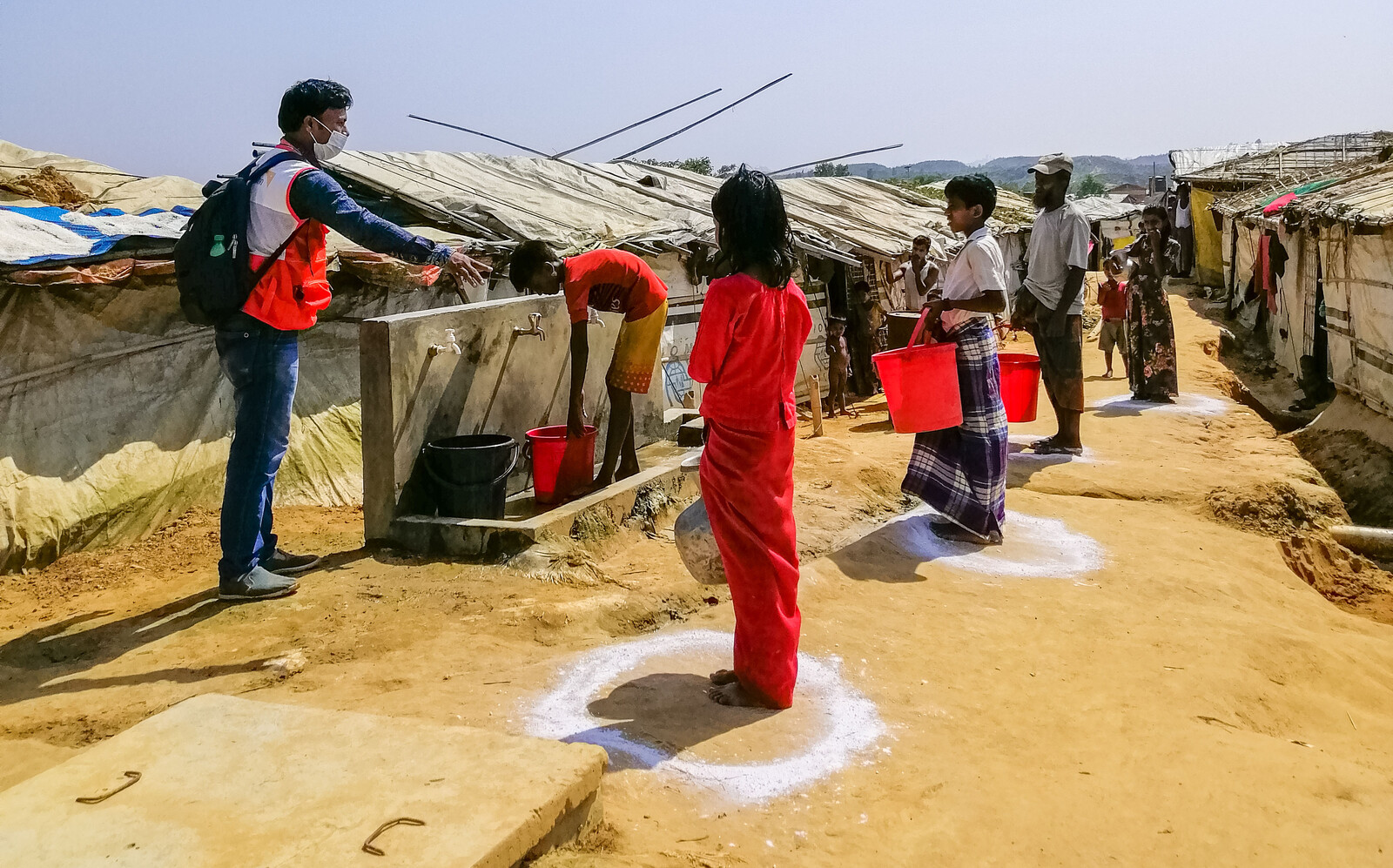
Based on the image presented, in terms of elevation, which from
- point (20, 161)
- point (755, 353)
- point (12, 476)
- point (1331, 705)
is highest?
Answer: point (20, 161)

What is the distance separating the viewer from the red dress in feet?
10.9

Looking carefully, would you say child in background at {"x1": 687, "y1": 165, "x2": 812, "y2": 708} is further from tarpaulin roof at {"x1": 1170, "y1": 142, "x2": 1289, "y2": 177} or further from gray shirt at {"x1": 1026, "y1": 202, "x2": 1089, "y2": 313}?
tarpaulin roof at {"x1": 1170, "y1": 142, "x2": 1289, "y2": 177}

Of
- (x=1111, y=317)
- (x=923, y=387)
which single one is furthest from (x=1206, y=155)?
(x=923, y=387)

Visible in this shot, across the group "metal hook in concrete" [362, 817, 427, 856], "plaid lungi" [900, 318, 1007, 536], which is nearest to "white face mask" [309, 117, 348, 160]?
"plaid lungi" [900, 318, 1007, 536]

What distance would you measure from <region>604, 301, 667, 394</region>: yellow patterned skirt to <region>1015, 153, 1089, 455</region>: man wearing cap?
9.77 ft

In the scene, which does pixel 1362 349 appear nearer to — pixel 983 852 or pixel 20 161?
pixel 983 852

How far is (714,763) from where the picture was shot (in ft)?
10.2

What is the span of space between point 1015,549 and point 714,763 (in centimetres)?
313

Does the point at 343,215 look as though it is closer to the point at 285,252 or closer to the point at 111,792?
the point at 285,252

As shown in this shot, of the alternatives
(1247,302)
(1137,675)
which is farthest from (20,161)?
(1247,302)

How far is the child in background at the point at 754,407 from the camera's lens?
332cm

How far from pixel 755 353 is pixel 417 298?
583 cm

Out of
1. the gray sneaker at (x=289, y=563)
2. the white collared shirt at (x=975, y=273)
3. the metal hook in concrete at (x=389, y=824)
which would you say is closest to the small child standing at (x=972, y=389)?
the white collared shirt at (x=975, y=273)

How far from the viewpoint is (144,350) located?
6555 millimetres
